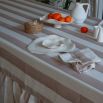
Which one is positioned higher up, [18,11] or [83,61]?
[18,11]

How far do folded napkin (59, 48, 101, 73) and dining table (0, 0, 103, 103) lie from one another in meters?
0.02

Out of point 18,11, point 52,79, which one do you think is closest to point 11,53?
point 52,79

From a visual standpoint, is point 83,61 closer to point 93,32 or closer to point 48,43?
point 48,43

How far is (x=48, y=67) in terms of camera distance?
3.85 ft

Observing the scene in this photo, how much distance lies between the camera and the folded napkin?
113 centimetres

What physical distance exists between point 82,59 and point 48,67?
0.51ft

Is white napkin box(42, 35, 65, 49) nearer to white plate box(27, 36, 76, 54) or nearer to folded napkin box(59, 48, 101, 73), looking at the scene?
white plate box(27, 36, 76, 54)

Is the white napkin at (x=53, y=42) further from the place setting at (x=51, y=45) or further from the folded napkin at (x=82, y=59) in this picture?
the folded napkin at (x=82, y=59)

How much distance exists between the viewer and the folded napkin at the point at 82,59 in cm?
113

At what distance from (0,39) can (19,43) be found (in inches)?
5.0

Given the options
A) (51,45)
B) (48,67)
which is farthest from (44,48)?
(48,67)

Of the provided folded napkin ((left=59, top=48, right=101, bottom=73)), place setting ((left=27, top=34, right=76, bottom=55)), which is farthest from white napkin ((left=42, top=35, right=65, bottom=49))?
folded napkin ((left=59, top=48, right=101, bottom=73))

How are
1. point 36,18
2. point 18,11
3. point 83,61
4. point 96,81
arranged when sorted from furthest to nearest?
point 18,11, point 36,18, point 83,61, point 96,81

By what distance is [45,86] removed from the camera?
121cm
